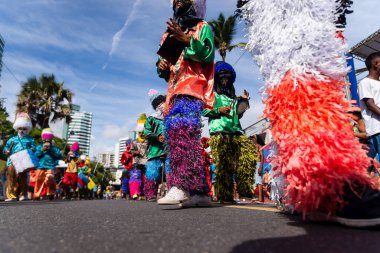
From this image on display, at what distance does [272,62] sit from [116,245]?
135 cm

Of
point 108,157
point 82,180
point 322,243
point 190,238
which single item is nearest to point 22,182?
point 82,180

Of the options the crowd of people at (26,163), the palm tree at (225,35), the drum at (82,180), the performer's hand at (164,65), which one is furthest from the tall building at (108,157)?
the performer's hand at (164,65)

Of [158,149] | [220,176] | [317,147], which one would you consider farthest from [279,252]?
[158,149]

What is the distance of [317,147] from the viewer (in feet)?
5.41

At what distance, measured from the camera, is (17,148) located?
7762 millimetres

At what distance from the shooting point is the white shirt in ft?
12.2

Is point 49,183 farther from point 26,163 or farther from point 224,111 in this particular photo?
point 224,111

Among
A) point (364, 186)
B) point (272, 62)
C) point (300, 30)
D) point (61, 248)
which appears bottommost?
point (61, 248)

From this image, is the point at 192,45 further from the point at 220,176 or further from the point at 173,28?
the point at 220,176

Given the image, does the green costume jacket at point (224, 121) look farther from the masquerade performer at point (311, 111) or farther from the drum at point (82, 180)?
the drum at point (82, 180)

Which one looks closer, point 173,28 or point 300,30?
point 300,30

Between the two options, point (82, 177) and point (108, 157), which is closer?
point (82, 177)

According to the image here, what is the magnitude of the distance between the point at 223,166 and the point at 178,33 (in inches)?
79.8

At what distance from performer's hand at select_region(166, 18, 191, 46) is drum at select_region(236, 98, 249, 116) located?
1.79 metres
